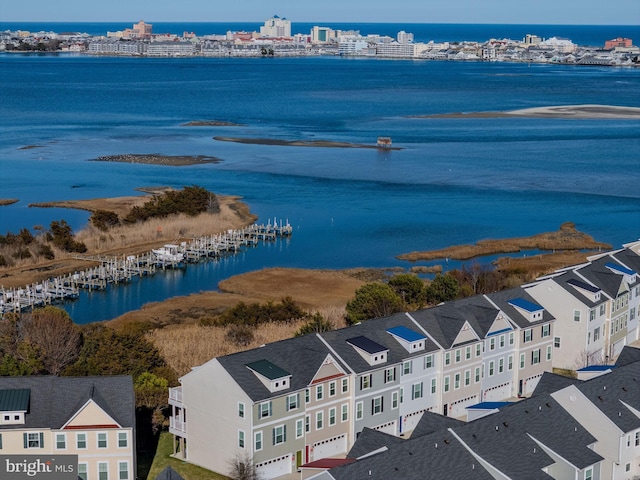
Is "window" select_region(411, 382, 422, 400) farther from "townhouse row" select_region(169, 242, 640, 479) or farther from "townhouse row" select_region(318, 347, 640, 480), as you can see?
"townhouse row" select_region(318, 347, 640, 480)

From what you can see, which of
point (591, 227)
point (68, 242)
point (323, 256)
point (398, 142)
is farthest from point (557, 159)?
point (68, 242)

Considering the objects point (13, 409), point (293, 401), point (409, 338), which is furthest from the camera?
point (409, 338)

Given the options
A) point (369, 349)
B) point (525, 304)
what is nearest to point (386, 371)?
point (369, 349)

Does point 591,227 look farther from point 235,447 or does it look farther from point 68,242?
point 235,447

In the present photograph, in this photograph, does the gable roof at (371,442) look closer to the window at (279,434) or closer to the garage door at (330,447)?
the window at (279,434)

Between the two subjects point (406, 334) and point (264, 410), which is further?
point (406, 334)

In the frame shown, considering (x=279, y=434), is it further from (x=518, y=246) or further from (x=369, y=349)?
(x=518, y=246)
